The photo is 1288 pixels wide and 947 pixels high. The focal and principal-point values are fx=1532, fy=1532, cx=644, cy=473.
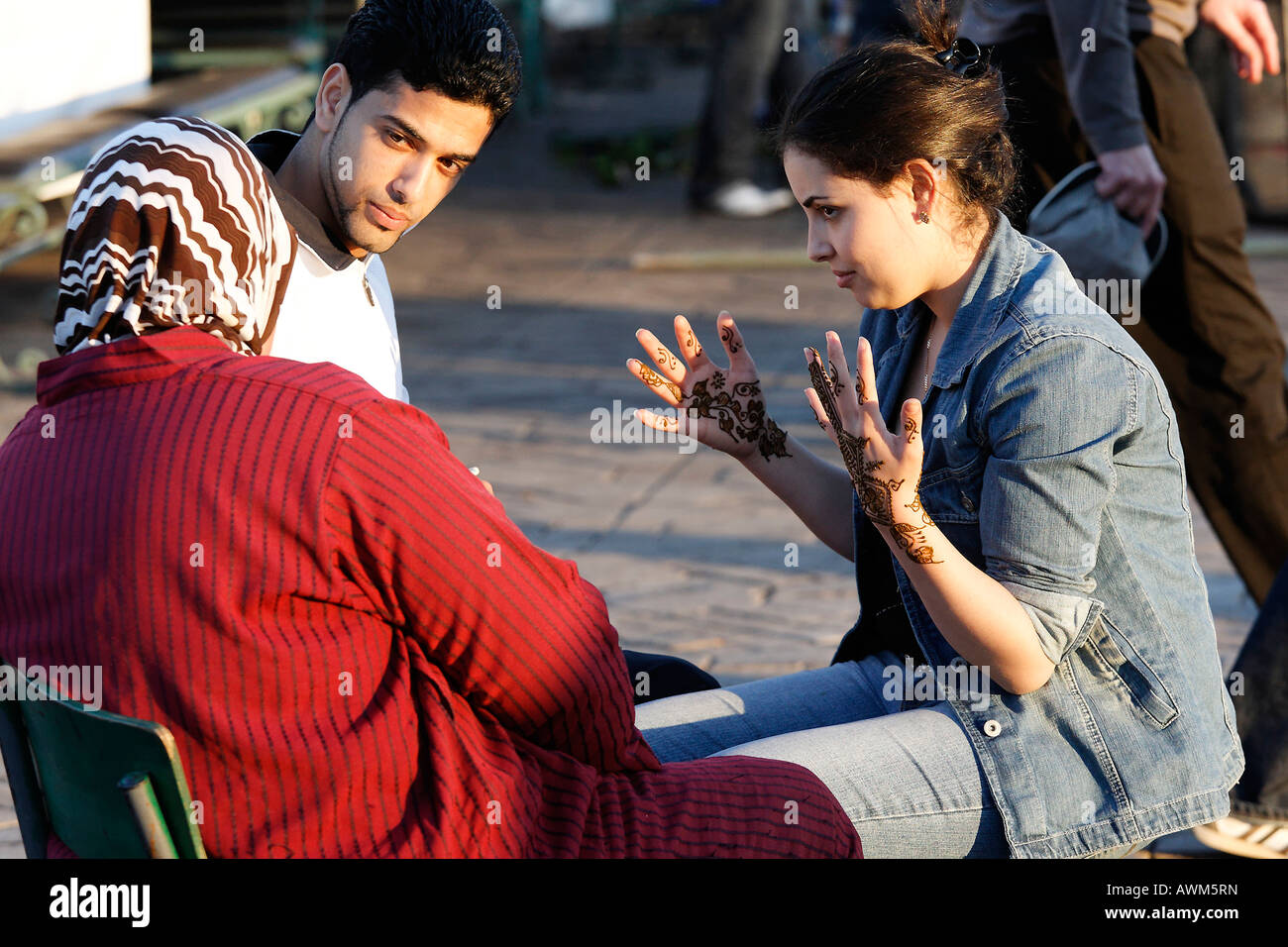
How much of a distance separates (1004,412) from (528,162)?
10.5 metres

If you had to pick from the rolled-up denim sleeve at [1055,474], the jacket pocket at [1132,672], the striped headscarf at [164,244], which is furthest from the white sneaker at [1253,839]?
the striped headscarf at [164,244]

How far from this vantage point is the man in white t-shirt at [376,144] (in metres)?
2.32

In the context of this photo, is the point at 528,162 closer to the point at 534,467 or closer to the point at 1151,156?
the point at 534,467

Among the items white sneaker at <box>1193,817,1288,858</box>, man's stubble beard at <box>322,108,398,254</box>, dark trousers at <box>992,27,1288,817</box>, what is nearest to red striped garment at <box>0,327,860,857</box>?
man's stubble beard at <box>322,108,398,254</box>

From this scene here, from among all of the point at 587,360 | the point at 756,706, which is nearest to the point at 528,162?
the point at 587,360

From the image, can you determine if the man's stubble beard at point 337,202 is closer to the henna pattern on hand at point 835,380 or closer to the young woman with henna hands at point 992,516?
the young woman with henna hands at point 992,516

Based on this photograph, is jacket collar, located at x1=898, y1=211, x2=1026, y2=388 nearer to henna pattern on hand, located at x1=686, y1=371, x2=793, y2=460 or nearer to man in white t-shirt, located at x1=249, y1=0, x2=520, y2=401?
henna pattern on hand, located at x1=686, y1=371, x2=793, y2=460

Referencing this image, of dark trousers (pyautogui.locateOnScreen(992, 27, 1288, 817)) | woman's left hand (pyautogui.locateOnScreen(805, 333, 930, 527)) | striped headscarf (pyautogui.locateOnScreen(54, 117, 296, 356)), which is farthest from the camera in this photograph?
dark trousers (pyautogui.locateOnScreen(992, 27, 1288, 817))

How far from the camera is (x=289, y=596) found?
5.08 ft

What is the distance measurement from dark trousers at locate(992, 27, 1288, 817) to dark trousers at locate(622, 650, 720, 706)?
5.21 ft

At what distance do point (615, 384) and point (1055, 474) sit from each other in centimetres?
448

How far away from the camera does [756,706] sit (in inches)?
93.4

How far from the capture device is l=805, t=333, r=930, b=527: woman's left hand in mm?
1898

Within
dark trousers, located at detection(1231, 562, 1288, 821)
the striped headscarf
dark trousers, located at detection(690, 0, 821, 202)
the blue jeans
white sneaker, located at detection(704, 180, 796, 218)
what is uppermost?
the striped headscarf
